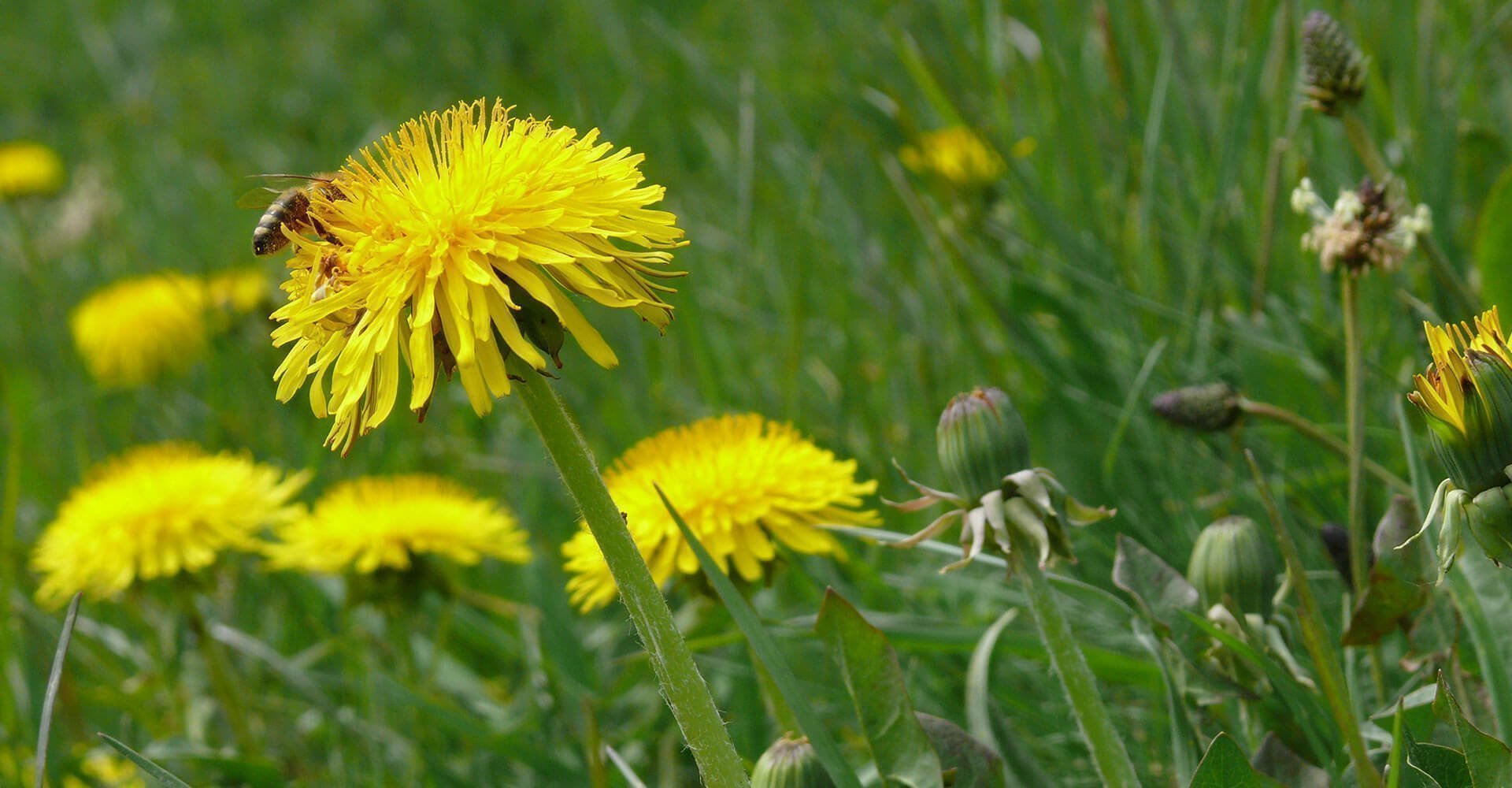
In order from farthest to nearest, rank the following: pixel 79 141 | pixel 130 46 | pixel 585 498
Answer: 1. pixel 130 46
2. pixel 79 141
3. pixel 585 498

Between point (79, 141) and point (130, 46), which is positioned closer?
point (79, 141)

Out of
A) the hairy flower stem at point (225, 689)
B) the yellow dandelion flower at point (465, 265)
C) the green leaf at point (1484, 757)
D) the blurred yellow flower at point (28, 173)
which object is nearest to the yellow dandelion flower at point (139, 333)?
the blurred yellow flower at point (28, 173)

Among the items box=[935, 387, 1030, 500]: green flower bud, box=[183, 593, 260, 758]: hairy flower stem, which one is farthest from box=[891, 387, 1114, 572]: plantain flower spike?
box=[183, 593, 260, 758]: hairy flower stem

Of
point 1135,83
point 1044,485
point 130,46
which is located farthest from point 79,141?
point 1044,485

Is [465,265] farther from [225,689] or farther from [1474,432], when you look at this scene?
[225,689]

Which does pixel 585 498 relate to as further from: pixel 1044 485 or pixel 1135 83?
pixel 1135 83

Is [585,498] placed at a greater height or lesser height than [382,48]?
lesser

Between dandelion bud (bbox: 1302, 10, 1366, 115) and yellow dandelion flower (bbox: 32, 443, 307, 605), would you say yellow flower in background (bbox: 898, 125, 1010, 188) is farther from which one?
yellow dandelion flower (bbox: 32, 443, 307, 605)
